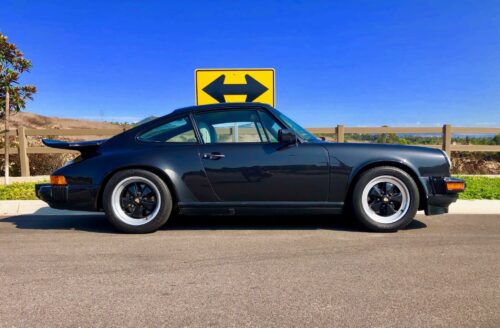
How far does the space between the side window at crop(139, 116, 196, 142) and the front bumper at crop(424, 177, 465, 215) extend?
263cm

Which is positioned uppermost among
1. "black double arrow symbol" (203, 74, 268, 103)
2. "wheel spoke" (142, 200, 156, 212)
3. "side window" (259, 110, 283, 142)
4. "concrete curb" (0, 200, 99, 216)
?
"black double arrow symbol" (203, 74, 268, 103)

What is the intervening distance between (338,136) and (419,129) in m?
2.06

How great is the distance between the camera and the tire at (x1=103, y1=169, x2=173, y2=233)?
13.5 ft

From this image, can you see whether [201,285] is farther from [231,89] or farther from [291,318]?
[231,89]

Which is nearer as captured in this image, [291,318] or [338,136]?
[291,318]

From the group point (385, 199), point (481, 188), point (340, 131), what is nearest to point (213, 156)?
point (385, 199)

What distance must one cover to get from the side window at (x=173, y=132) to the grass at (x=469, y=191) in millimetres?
3241

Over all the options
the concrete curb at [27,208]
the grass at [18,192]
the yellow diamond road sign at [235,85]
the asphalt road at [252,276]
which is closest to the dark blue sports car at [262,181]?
the asphalt road at [252,276]

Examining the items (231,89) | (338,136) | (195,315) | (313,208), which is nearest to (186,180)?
(313,208)

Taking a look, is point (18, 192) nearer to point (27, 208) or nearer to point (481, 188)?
point (27, 208)

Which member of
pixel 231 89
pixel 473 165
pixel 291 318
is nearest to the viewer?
pixel 291 318

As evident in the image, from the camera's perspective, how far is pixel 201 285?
8.82ft

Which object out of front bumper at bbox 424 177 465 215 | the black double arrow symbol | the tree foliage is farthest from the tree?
front bumper at bbox 424 177 465 215

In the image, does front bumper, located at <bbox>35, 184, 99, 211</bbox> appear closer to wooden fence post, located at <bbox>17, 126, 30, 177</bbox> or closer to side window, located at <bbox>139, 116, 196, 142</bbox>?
side window, located at <bbox>139, 116, 196, 142</bbox>
